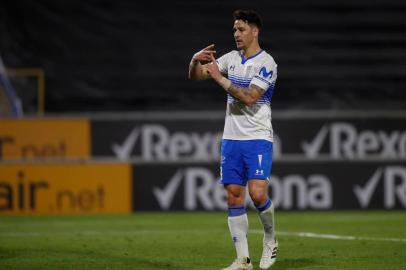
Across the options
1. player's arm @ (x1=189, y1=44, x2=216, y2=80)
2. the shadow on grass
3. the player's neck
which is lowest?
the shadow on grass

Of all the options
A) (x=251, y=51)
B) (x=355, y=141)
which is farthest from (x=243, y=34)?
(x=355, y=141)

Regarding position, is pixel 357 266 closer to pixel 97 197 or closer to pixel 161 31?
pixel 97 197

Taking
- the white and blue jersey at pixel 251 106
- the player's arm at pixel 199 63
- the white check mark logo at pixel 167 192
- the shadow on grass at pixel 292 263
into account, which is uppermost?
the player's arm at pixel 199 63

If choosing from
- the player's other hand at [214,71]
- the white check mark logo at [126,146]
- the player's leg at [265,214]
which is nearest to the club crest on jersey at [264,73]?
the player's other hand at [214,71]

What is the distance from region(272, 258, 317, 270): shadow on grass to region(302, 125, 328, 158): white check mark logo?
720 cm

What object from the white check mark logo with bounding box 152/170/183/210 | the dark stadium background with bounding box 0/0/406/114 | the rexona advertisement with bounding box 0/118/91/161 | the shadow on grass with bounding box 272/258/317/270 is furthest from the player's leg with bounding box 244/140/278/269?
the dark stadium background with bounding box 0/0/406/114

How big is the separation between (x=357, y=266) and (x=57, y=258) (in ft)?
8.91

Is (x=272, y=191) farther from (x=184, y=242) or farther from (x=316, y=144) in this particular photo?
(x=184, y=242)

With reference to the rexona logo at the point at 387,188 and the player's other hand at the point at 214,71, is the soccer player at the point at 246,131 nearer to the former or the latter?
the player's other hand at the point at 214,71

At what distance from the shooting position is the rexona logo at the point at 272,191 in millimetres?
13734

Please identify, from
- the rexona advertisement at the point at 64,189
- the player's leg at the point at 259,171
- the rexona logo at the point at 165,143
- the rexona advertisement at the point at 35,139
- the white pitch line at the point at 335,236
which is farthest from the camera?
the rexona logo at the point at 165,143

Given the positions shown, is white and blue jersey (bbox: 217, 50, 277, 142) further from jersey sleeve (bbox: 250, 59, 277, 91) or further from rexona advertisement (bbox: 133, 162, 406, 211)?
rexona advertisement (bbox: 133, 162, 406, 211)

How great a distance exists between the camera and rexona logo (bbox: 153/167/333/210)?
13.7 metres

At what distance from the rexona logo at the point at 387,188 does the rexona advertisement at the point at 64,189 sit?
368cm
